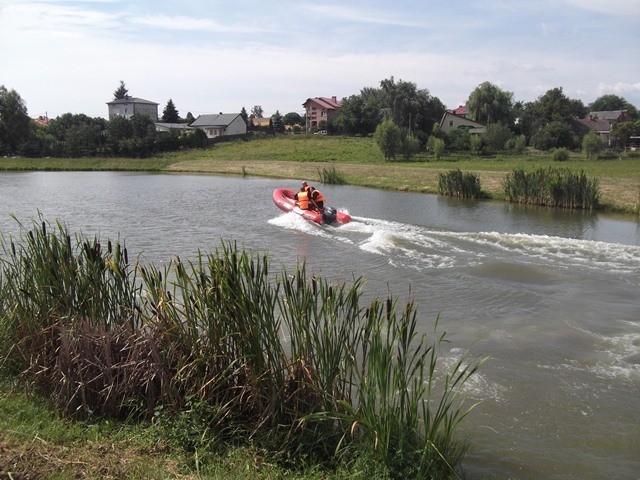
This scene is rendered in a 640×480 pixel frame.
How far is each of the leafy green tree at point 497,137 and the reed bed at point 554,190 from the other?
26726 mm

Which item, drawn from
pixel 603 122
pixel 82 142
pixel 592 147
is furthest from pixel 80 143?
pixel 603 122

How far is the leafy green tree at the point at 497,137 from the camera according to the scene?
52.1 m

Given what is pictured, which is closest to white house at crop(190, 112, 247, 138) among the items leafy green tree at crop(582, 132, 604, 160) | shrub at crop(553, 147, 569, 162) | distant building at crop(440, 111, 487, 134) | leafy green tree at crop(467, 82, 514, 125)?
distant building at crop(440, 111, 487, 134)

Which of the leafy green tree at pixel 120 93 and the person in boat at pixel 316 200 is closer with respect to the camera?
the person in boat at pixel 316 200

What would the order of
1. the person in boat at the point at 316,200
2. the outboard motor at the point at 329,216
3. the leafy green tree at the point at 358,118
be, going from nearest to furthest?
the outboard motor at the point at 329,216 → the person in boat at the point at 316,200 → the leafy green tree at the point at 358,118

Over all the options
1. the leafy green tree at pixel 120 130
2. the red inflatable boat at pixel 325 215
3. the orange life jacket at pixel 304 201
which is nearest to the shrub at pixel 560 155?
the red inflatable boat at pixel 325 215

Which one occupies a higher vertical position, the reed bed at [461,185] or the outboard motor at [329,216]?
the reed bed at [461,185]

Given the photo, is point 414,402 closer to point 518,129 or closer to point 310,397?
point 310,397

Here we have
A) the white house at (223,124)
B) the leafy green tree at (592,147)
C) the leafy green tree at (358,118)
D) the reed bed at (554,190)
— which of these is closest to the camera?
the reed bed at (554,190)

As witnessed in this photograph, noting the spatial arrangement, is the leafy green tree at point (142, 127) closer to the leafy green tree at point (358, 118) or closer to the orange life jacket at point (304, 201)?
the leafy green tree at point (358, 118)

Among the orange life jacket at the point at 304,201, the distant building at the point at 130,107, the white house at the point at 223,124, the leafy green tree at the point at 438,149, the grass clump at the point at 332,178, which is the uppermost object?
the distant building at the point at 130,107

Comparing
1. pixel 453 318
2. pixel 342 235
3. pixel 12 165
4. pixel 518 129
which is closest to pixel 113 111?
pixel 12 165

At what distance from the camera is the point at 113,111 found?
93000 millimetres

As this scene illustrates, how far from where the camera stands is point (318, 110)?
91.2m
